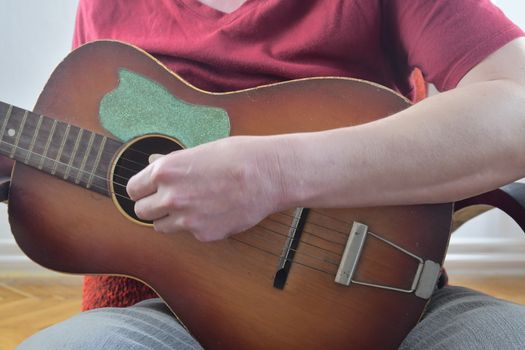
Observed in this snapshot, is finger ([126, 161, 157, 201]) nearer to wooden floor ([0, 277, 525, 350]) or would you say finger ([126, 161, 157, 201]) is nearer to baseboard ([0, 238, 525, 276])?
wooden floor ([0, 277, 525, 350])

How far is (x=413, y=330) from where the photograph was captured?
719 millimetres

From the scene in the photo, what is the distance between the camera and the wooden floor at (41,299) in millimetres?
1634

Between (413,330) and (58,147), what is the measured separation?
1.77 feet

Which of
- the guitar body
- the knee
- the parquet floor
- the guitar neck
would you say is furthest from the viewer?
the parquet floor

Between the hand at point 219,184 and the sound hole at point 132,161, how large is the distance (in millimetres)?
117

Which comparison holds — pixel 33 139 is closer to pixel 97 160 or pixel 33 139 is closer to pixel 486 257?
pixel 97 160

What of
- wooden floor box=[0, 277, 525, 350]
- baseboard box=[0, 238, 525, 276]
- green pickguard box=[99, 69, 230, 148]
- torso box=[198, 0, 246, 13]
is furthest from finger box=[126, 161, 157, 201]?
baseboard box=[0, 238, 525, 276]

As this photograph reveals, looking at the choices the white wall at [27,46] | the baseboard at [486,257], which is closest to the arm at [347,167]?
the white wall at [27,46]

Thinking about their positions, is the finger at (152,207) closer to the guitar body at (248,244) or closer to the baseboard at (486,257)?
the guitar body at (248,244)

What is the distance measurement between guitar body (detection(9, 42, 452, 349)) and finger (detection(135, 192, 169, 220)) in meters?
0.08

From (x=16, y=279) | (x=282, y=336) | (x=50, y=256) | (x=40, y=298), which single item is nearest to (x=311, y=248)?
(x=282, y=336)

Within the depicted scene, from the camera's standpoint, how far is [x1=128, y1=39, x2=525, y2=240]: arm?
0.66 metres

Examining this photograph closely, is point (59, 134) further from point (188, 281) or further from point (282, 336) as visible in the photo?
point (282, 336)

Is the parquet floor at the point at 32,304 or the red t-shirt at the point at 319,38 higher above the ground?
the red t-shirt at the point at 319,38
